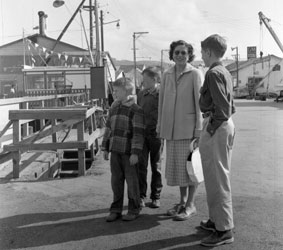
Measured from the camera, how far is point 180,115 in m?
4.39

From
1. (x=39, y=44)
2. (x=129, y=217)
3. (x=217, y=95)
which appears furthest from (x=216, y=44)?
(x=39, y=44)

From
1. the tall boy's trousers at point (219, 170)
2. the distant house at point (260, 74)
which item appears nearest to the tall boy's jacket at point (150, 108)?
the tall boy's trousers at point (219, 170)

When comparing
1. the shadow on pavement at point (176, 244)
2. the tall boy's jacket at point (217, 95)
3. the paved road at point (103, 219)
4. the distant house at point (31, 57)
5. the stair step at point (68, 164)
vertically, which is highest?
the distant house at point (31, 57)

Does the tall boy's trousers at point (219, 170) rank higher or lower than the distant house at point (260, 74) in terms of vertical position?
lower

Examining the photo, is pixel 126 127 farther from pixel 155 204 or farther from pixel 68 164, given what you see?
pixel 68 164

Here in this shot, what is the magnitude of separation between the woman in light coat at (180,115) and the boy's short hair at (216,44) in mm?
586

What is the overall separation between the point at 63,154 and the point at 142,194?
5.49 m

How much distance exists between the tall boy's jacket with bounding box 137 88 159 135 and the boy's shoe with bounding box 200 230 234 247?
4.96ft

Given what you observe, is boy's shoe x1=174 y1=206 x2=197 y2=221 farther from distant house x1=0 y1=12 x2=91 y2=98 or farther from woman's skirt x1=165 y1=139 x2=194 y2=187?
distant house x1=0 y1=12 x2=91 y2=98

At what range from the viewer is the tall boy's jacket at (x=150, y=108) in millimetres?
4848

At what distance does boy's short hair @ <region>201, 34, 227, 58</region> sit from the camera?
12.4 feet

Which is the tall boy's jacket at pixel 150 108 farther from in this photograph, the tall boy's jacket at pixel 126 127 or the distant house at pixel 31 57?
the distant house at pixel 31 57

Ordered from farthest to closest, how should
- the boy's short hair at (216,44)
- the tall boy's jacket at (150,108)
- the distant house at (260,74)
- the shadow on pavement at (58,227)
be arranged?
the distant house at (260,74)
the tall boy's jacket at (150,108)
the shadow on pavement at (58,227)
the boy's short hair at (216,44)

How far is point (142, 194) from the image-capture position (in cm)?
504
